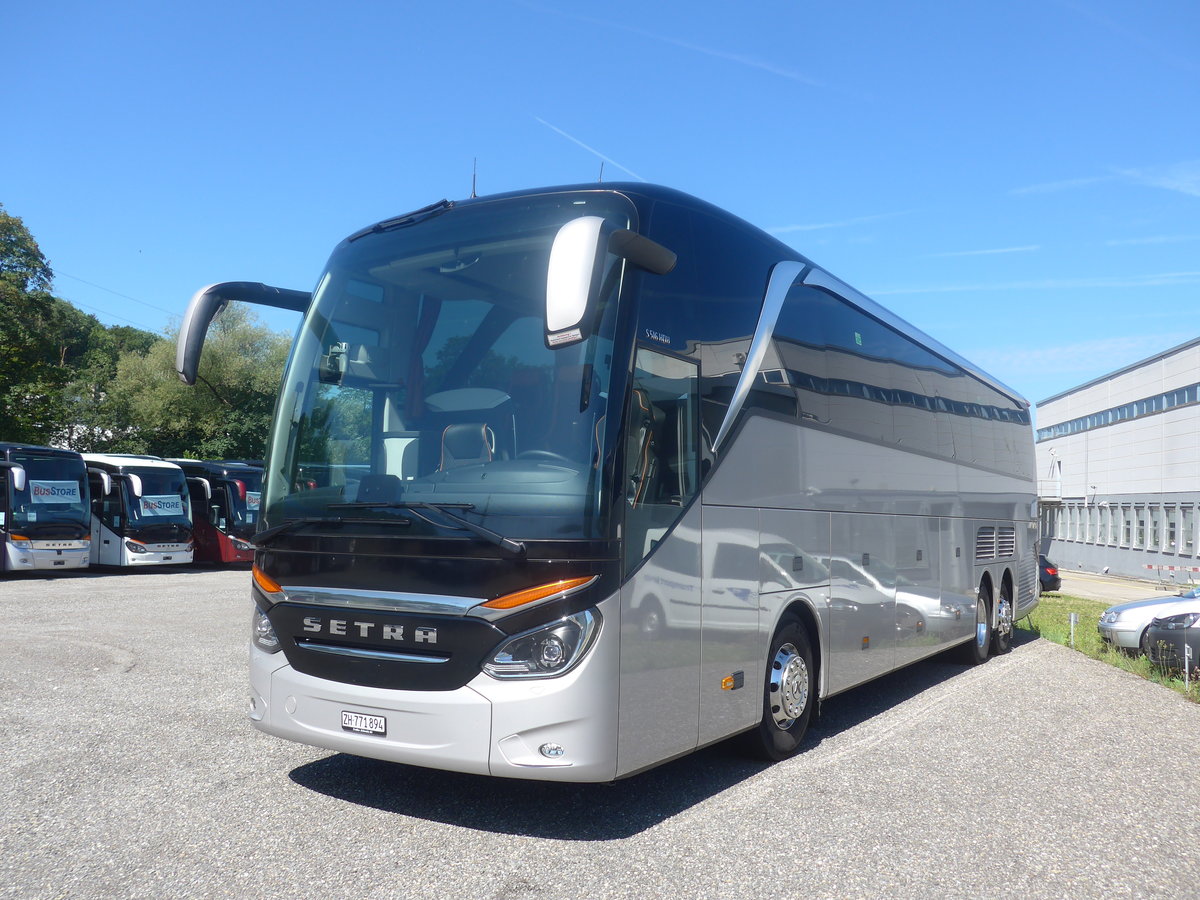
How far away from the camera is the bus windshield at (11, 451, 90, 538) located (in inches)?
933

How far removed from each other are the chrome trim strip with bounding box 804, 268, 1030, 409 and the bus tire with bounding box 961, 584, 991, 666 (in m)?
2.77

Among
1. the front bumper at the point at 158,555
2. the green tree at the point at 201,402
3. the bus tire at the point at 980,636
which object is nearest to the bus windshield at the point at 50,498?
the front bumper at the point at 158,555

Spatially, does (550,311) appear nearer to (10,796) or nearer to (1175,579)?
(10,796)

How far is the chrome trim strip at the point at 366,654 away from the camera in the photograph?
4.94 meters

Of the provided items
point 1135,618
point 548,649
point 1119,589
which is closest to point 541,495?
point 548,649

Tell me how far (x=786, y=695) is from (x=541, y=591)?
270 cm

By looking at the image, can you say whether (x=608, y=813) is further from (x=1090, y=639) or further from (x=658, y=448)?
(x=1090, y=639)

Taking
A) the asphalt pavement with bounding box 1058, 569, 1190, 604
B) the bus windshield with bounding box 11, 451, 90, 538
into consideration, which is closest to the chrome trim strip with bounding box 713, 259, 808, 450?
the bus windshield with bounding box 11, 451, 90, 538

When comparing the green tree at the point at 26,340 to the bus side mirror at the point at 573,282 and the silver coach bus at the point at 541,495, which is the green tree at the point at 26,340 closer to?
the silver coach bus at the point at 541,495

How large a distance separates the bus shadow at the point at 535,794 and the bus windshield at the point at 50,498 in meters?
20.7

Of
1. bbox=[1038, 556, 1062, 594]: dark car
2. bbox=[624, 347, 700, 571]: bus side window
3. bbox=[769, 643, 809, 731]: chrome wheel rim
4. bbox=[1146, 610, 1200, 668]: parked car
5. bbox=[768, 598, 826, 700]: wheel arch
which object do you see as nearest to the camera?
bbox=[624, 347, 700, 571]: bus side window

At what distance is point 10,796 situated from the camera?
218 inches

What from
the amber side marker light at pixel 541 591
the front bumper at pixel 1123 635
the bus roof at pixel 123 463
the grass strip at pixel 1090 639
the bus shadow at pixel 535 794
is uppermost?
the bus roof at pixel 123 463

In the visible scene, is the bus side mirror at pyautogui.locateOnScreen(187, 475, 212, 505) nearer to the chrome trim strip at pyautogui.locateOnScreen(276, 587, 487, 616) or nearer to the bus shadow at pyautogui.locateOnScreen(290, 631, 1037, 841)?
the bus shadow at pyautogui.locateOnScreen(290, 631, 1037, 841)
